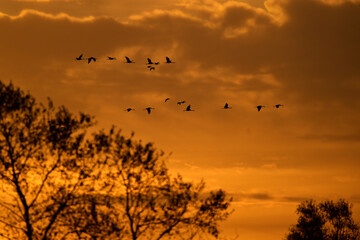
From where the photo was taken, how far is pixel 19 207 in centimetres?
3616

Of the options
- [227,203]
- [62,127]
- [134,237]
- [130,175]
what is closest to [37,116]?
[62,127]

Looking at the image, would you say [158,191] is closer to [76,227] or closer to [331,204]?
[76,227]

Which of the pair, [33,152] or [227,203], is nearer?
[33,152]

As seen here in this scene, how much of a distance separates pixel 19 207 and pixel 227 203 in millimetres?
14522

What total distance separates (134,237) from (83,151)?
7292 millimetres

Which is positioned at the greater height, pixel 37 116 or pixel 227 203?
pixel 37 116

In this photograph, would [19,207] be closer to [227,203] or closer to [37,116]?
[37,116]

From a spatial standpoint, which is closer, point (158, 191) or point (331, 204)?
point (158, 191)

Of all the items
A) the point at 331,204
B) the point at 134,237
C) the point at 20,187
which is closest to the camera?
the point at 20,187

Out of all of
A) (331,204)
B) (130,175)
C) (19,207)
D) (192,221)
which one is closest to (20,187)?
(19,207)

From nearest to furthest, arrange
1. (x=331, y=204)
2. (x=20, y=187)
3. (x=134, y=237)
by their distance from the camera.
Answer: (x=20, y=187), (x=134, y=237), (x=331, y=204)

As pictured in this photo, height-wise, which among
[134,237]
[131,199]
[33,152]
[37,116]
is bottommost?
[134,237]

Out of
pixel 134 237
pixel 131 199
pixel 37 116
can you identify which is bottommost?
pixel 134 237

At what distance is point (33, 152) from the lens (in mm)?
36312
